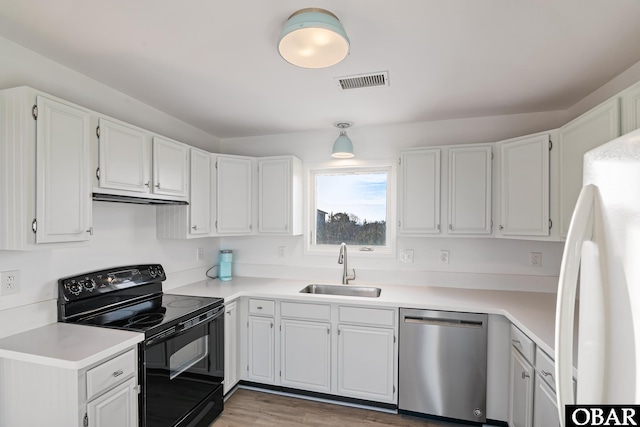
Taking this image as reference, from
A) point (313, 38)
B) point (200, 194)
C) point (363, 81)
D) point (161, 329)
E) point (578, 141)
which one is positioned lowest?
point (161, 329)

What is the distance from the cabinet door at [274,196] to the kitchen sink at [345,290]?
599 mm

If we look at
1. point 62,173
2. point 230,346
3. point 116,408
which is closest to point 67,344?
point 116,408

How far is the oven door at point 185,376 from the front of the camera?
174 cm

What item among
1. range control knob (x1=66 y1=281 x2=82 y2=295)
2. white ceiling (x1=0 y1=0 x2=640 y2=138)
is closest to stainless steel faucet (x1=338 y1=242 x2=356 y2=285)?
white ceiling (x1=0 y1=0 x2=640 y2=138)

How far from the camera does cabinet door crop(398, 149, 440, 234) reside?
2646mm

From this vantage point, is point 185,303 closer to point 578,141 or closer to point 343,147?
point 343,147

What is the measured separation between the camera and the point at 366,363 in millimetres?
2451

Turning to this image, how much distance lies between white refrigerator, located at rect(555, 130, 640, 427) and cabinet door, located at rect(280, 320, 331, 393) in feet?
6.61

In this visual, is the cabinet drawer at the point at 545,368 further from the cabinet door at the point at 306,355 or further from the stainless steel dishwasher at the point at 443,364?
the cabinet door at the point at 306,355

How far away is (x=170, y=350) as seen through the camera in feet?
6.18

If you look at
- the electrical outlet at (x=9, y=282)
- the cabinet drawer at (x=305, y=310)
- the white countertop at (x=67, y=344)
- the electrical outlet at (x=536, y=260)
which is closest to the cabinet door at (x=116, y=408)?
the white countertop at (x=67, y=344)

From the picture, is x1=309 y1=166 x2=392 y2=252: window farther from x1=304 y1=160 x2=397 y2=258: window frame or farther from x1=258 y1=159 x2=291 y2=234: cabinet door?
x1=258 y1=159 x2=291 y2=234: cabinet door

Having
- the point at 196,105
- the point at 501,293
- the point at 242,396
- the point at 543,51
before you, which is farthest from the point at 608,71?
the point at 242,396

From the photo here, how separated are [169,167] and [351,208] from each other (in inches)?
67.7
